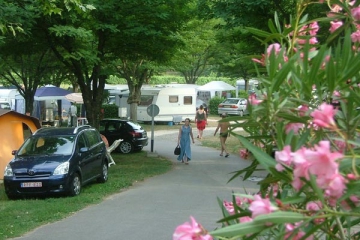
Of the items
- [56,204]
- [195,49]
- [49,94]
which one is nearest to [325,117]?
[56,204]

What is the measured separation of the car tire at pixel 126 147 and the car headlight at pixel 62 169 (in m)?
10.9

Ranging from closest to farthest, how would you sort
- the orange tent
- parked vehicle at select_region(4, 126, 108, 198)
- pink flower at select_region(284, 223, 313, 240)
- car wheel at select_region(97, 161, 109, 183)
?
pink flower at select_region(284, 223, 313, 240) → parked vehicle at select_region(4, 126, 108, 198) → car wheel at select_region(97, 161, 109, 183) → the orange tent

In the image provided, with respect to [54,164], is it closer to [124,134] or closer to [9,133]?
[9,133]

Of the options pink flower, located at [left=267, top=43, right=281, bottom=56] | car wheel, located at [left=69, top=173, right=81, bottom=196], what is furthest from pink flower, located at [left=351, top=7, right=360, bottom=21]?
car wheel, located at [left=69, top=173, right=81, bottom=196]

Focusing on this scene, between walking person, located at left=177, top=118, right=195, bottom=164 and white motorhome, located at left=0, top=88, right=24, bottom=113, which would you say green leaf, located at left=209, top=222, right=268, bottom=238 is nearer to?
walking person, located at left=177, top=118, right=195, bottom=164

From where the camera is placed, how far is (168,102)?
4256 cm

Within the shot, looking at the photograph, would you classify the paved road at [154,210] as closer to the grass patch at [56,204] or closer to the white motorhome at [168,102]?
the grass patch at [56,204]

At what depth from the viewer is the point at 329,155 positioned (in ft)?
4.74

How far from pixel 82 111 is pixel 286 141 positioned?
3863 cm

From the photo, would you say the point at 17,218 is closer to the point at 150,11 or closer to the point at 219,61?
the point at 150,11

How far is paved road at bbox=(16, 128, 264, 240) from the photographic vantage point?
32.2 feet

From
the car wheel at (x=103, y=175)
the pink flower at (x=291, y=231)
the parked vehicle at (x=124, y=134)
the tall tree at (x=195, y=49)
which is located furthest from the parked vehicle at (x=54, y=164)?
the pink flower at (x=291, y=231)

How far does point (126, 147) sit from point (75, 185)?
10.6 m

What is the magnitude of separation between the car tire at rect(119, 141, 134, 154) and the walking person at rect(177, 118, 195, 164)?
12.7 feet
